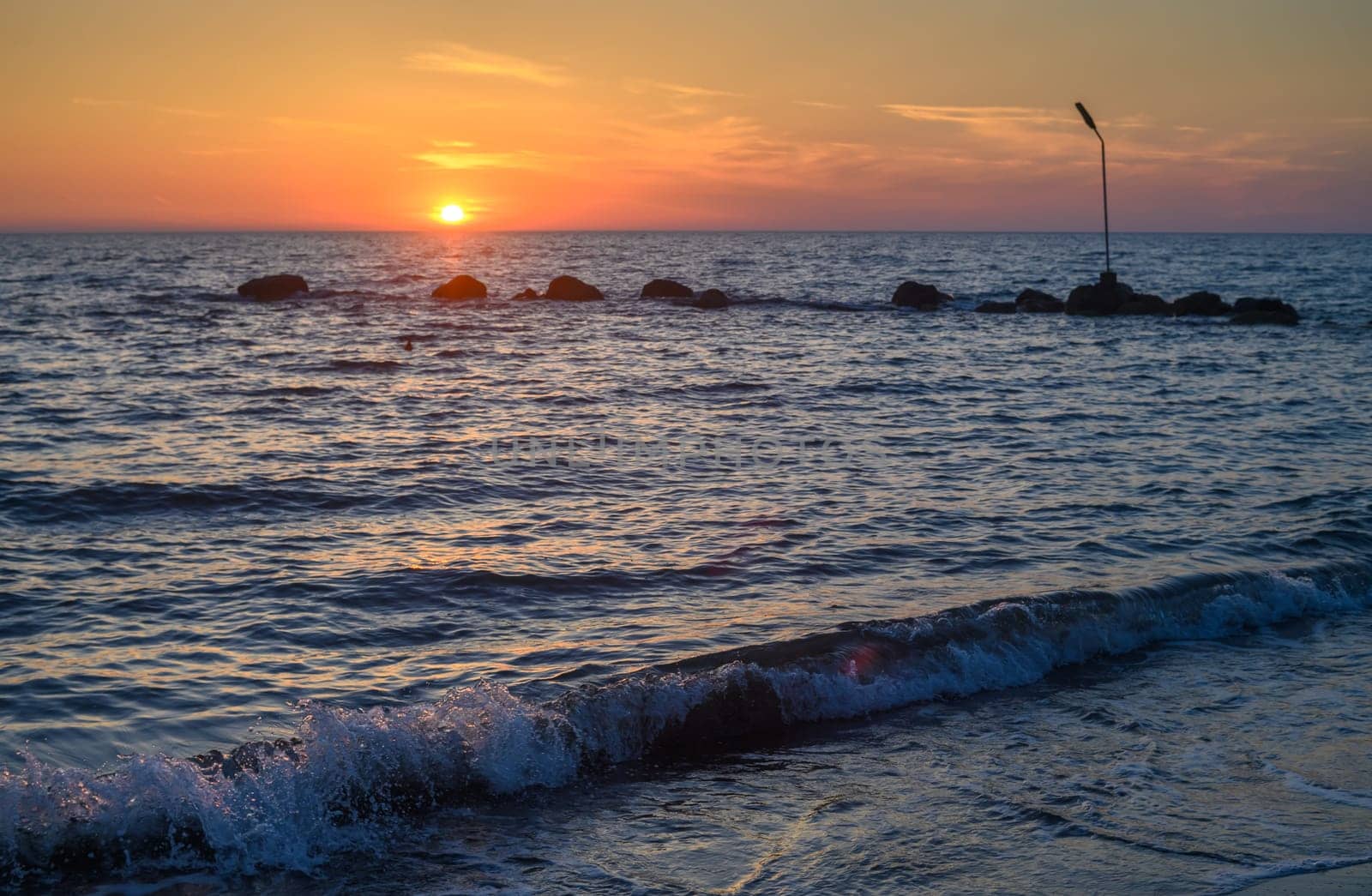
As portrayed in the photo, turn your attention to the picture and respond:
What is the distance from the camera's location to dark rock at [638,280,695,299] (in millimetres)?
48969

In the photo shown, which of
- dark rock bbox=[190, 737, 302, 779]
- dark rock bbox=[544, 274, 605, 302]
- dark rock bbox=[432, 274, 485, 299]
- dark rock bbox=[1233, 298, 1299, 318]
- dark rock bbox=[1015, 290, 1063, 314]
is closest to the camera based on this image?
dark rock bbox=[190, 737, 302, 779]

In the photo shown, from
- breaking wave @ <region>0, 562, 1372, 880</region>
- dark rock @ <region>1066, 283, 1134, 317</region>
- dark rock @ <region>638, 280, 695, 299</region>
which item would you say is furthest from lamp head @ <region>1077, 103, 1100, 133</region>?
breaking wave @ <region>0, 562, 1372, 880</region>

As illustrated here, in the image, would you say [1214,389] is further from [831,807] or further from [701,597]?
[831,807]

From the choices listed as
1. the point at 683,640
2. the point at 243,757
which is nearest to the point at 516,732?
the point at 243,757

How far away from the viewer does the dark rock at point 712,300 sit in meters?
44.8

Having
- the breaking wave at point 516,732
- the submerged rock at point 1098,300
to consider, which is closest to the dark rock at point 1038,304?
the submerged rock at point 1098,300

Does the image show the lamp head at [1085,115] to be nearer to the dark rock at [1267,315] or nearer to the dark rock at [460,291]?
the dark rock at [1267,315]

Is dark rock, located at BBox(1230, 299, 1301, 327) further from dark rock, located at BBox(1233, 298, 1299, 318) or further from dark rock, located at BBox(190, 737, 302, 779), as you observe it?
dark rock, located at BBox(190, 737, 302, 779)

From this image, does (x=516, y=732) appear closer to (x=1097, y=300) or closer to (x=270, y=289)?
(x=1097, y=300)

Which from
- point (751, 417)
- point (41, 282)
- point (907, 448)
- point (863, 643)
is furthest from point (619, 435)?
point (41, 282)

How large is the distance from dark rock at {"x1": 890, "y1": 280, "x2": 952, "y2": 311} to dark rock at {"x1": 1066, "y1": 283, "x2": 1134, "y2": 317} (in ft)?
18.2

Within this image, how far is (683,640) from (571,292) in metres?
43.0

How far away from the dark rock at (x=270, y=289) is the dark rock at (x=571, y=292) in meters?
11.4

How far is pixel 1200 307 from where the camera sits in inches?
1577
